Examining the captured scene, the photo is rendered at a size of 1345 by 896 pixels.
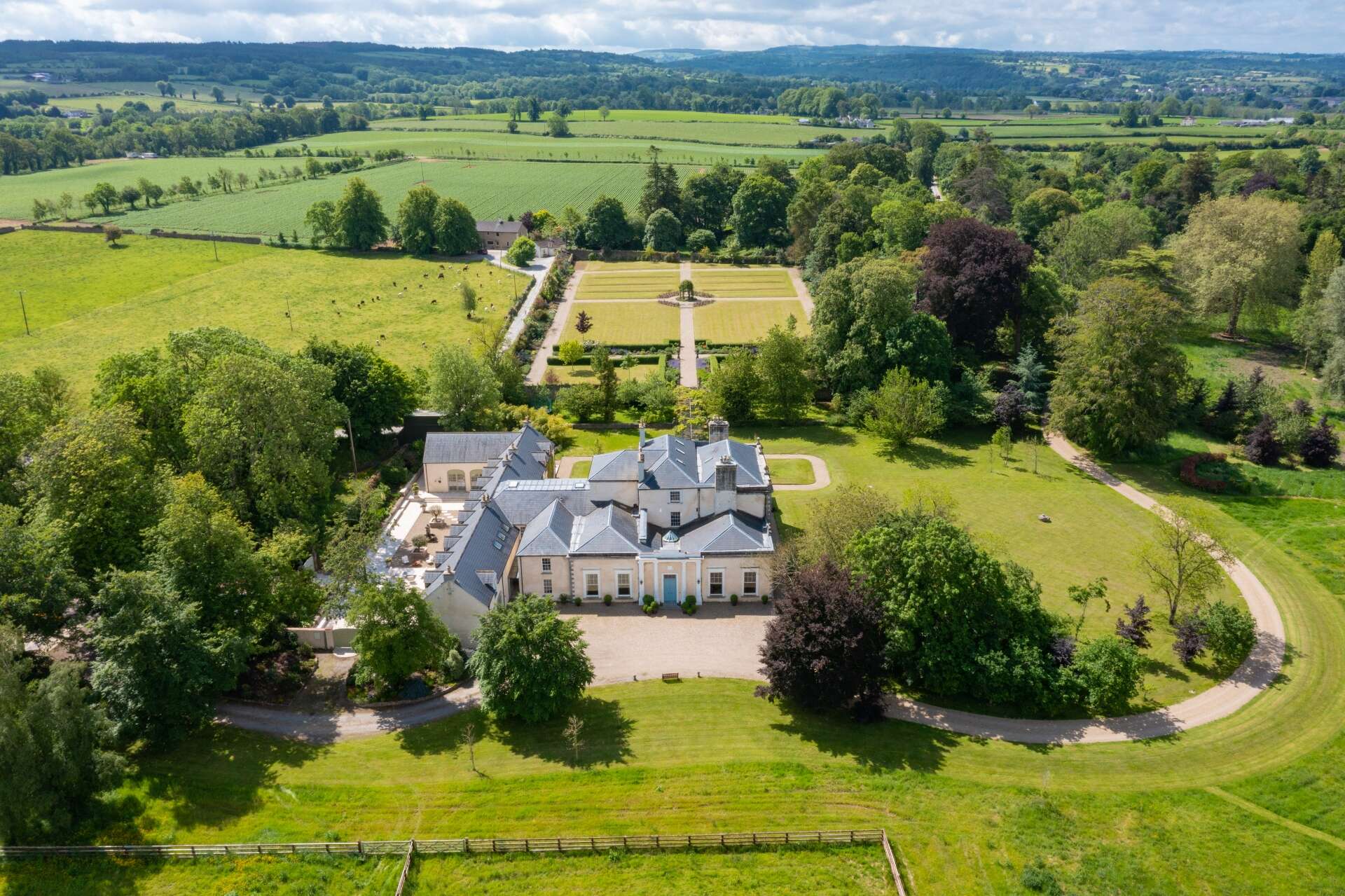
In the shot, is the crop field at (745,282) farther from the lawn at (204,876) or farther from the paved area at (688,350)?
the lawn at (204,876)

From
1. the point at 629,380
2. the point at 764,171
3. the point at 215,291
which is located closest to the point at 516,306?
the point at 629,380

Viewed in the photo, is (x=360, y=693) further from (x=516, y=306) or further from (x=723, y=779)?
(x=516, y=306)

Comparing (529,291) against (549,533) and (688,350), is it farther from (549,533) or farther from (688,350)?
(549,533)

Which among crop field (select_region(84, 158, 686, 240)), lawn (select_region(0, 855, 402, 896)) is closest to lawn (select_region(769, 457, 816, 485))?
lawn (select_region(0, 855, 402, 896))

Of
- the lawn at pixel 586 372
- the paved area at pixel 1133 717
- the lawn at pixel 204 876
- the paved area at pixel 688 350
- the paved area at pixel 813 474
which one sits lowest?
the paved area at pixel 1133 717

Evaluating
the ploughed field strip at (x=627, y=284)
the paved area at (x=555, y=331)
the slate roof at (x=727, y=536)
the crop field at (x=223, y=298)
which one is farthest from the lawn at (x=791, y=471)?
the ploughed field strip at (x=627, y=284)

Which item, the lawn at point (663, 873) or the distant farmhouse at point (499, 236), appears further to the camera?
the distant farmhouse at point (499, 236)

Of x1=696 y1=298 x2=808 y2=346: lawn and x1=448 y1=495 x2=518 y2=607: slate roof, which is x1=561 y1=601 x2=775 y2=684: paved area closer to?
x1=448 y1=495 x2=518 y2=607: slate roof
